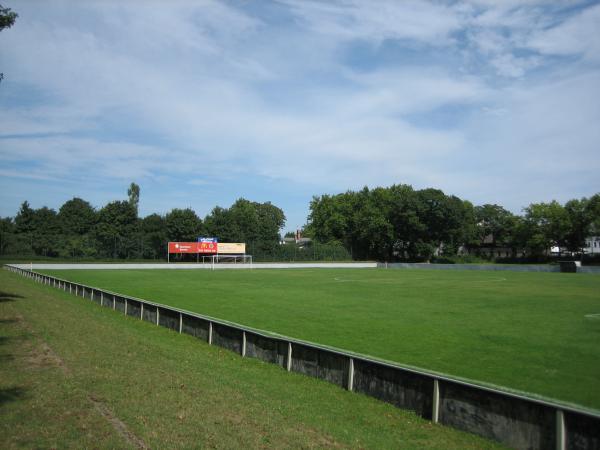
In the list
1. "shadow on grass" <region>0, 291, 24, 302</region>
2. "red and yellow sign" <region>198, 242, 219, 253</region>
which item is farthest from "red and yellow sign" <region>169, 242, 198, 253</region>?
"shadow on grass" <region>0, 291, 24, 302</region>

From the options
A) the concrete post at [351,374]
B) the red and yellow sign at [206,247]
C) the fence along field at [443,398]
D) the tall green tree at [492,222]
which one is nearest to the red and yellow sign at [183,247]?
the red and yellow sign at [206,247]

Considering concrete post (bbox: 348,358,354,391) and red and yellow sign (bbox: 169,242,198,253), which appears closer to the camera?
concrete post (bbox: 348,358,354,391)

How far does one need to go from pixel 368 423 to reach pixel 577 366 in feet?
20.1

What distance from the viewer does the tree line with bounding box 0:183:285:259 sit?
7081 centimetres

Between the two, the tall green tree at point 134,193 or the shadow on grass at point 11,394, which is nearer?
the shadow on grass at point 11,394

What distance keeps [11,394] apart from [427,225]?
9090 centimetres

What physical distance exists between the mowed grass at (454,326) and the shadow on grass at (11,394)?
7.17m

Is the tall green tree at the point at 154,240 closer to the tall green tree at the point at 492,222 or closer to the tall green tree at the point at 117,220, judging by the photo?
the tall green tree at the point at 117,220

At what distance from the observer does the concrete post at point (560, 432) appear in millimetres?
5820

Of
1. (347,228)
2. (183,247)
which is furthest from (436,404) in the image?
(347,228)

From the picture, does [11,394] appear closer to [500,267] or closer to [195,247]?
[500,267]

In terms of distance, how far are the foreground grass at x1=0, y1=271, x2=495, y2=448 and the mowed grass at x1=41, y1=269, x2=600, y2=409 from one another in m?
3.10

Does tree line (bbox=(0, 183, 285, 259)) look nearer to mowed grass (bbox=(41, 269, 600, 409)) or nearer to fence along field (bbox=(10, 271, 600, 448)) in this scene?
mowed grass (bbox=(41, 269, 600, 409))

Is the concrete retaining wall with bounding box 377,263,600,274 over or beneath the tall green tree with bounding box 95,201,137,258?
beneath
